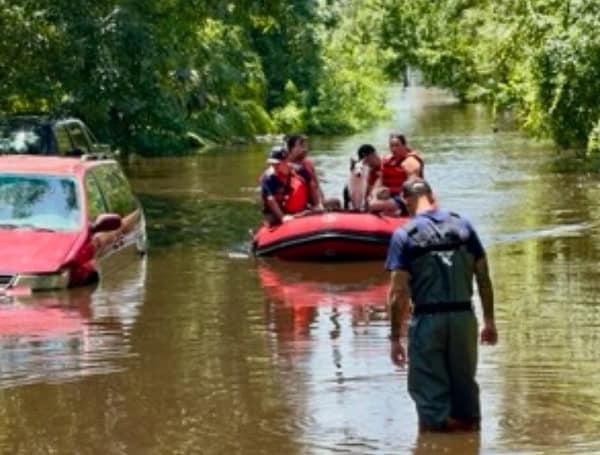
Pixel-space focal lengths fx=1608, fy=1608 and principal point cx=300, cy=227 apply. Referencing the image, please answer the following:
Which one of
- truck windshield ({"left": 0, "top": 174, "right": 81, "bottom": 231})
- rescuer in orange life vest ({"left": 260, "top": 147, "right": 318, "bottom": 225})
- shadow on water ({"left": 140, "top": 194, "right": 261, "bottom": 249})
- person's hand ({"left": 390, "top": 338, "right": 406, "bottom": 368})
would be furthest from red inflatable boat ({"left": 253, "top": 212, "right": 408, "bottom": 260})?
person's hand ({"left": 390, "top": 338, "right": 406, "bottom": 368})

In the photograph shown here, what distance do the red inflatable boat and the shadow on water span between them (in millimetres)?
1983

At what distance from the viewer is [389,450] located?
28.8ft

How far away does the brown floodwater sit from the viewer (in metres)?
9.22

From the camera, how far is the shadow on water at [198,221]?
2183 centimetres

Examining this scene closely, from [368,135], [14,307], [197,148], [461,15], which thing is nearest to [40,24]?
[14,307]

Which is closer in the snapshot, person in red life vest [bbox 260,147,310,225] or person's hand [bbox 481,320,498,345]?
person's hand [bbox 481,320,498,345]

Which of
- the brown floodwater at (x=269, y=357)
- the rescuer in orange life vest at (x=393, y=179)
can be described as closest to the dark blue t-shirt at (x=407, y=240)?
the brown floodwater at (x=269, y=357)

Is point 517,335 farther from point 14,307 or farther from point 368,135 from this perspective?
point 368,135

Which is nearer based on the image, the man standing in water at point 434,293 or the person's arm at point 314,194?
the man standing in water at point 434,293

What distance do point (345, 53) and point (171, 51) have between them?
44180mm

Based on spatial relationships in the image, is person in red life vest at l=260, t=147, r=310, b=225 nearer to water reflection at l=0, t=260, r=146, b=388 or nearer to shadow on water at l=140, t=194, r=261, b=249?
shadow on water at l=140, t=194, r=261, b=249

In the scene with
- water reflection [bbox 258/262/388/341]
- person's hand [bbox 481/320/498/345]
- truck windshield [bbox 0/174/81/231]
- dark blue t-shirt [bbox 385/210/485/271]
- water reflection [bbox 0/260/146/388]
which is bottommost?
water reflection [bbox 258/262/388/341]

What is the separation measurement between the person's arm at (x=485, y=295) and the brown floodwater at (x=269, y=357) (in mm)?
561

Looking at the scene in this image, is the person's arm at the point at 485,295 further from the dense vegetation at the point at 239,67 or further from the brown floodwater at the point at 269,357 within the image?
the dense vegetation at the point at 239,67
